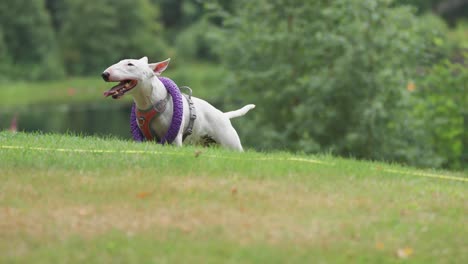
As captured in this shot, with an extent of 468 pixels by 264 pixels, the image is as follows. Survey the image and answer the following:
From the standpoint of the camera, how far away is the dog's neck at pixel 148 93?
10547 mm

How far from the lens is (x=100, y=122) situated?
40.6 m

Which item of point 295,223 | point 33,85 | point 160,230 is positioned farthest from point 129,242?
point 33,85

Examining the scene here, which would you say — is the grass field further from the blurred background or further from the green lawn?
the green lawn

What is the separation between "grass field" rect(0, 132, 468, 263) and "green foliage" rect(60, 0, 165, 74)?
6290cm

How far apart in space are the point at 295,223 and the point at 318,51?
642 inches

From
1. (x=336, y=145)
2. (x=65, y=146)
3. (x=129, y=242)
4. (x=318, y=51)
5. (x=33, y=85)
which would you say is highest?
(x=129, y=242)

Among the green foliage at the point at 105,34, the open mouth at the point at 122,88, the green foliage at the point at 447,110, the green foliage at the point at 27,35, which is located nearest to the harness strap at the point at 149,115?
the open mouth at the point at 122,88

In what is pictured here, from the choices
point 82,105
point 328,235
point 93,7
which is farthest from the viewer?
point 93,7

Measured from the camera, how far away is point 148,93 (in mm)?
10609

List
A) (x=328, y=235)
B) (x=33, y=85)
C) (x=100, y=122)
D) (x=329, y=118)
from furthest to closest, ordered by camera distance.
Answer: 1. (x=33, y=85)
2. (x=100, y=122)
3. (x=329, y=118)
4. (x=328, y=235)

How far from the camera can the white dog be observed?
1038 cm

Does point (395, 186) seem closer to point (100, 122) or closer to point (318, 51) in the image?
point (318, 51)

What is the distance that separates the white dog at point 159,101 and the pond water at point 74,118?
70.2 feet

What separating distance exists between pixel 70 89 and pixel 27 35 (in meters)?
11.0
